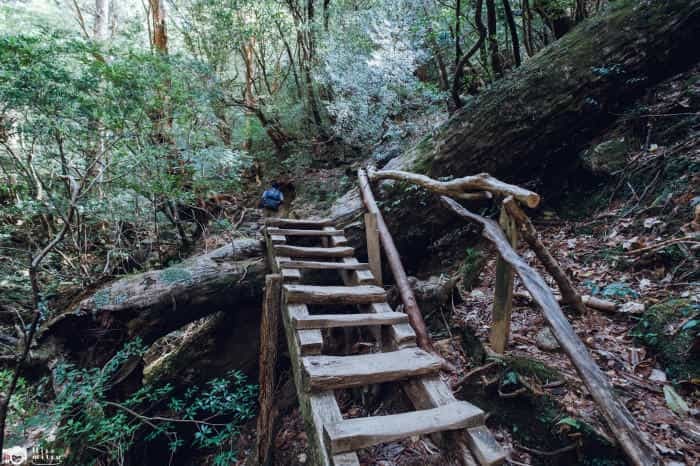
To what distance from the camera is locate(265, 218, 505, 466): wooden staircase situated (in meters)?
1.80

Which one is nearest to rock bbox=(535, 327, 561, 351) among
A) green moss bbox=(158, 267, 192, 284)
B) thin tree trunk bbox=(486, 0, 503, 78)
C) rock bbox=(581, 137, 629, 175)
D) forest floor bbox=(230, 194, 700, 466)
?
forest floor bbox=(230, 194, 700, 466)

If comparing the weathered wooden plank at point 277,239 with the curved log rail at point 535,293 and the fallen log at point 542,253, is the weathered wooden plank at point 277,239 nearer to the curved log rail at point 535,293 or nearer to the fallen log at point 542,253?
the curved log rail at point 535,293

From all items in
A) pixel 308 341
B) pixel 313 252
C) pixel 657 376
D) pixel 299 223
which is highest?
pixel 299 223

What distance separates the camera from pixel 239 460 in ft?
13.3

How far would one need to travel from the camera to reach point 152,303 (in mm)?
3873

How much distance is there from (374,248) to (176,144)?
4628 millimetres

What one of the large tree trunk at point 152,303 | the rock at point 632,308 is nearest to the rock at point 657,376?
the rock at point 632,308

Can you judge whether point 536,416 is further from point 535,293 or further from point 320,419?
point 320,419

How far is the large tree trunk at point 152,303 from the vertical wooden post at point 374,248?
1635 mm

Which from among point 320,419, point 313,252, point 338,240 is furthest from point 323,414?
point 338,240

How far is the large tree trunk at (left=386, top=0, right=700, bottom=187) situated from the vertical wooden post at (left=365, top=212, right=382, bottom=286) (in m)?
1.49

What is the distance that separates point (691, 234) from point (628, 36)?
122 inches

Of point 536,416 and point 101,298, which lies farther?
point 101,298

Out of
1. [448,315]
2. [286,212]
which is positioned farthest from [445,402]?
[286,212]
